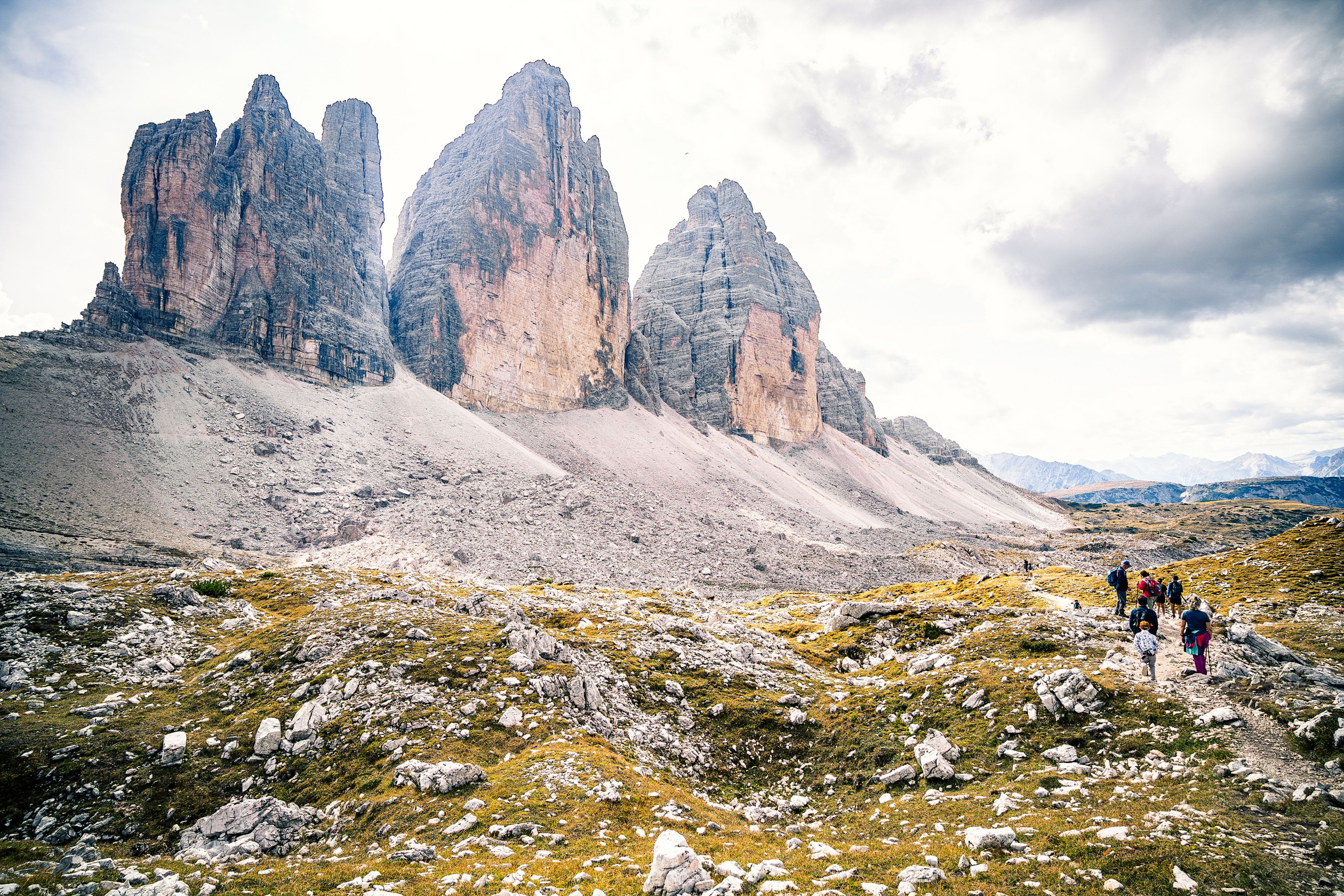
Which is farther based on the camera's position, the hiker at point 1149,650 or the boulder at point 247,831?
the hiker at point 1149,650

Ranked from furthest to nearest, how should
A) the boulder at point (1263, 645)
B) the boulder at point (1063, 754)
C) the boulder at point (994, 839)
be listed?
the boulder at point (1263, 645), the boulder at point (1063, 754), the boulder at point (994, 839)

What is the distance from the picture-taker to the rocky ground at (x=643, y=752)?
437 inches

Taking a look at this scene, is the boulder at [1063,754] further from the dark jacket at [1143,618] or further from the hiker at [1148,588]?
the hiker at [1148,588]

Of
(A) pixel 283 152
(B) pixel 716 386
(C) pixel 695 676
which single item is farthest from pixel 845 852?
(B) pixel 716 386

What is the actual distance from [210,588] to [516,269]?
123 meters

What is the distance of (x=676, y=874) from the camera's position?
10508 millimetres

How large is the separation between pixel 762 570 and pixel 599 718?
63662 mm

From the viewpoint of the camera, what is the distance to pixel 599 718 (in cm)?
2002

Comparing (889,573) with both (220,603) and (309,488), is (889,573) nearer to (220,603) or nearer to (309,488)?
(220,603)

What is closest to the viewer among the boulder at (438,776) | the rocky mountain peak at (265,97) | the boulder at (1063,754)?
the boulder at (438,776)

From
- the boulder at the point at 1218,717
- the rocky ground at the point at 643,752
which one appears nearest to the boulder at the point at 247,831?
the rocky ground at the point at 643,752

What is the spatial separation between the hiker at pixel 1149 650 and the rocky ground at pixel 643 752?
0.40 meters

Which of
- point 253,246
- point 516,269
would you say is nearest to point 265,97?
point 253,246

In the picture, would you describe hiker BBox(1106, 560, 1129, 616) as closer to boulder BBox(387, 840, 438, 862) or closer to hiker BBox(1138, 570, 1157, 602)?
hiker BBox(1138, 570, 1157, 602)
